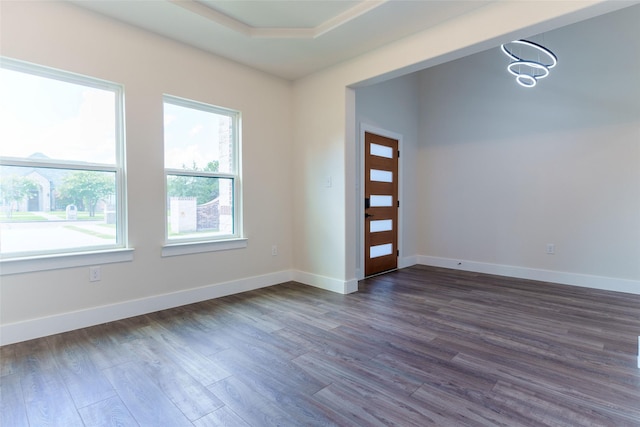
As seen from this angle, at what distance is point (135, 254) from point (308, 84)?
282 cm

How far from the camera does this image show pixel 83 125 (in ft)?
8.82

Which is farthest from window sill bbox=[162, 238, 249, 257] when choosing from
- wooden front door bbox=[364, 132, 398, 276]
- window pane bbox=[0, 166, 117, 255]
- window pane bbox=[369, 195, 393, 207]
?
window pane bbox=[369, 195, 393, 207]

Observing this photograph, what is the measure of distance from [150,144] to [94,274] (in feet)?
4.18

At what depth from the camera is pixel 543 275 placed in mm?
4266

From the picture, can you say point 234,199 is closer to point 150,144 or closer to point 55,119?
point 150,144

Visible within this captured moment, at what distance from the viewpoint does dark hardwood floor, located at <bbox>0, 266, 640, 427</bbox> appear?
1584 millimetres

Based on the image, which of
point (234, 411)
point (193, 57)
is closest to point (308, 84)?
point (193, 57)

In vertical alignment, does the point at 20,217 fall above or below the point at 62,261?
above

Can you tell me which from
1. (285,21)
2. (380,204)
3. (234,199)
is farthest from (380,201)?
(285,21)

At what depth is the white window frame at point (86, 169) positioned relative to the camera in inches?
93.3

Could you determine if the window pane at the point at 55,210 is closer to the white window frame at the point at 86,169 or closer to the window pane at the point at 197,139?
the white window frame at the point at 86,169

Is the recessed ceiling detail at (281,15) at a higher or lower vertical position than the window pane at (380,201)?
higher

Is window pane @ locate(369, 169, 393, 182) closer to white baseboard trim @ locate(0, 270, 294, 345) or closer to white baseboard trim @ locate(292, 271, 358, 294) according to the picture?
white baseboard trim @ locate(292, 271, 358, 294)

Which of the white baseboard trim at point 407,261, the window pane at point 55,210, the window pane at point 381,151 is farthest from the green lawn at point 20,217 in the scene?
the white baseboard trim at point 407,261
